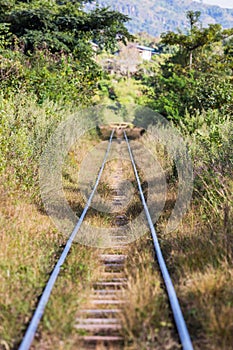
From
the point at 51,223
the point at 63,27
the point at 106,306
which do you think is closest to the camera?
the point at 106,306

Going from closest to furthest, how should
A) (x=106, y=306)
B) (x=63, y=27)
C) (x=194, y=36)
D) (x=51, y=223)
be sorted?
(x=106, y=306), (x=51, y=223), (x=63, y=27), (x=194, y=36)

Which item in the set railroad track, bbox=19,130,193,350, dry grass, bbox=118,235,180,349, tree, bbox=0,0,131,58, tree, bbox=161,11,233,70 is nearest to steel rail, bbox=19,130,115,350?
railroad track, bbox=19,130,193,350

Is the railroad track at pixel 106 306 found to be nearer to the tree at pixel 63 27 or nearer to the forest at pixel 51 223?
the forest at pixel 51 223

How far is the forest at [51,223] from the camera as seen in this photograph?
4.08m

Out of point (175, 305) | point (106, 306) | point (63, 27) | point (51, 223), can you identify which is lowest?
point (51, 223)

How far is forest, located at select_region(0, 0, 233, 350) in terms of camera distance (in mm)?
4078

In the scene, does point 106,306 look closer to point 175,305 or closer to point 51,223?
point 175,305

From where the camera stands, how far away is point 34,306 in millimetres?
4441

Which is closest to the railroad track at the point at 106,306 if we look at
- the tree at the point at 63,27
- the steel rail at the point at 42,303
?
the steel rail at the point at 42,303

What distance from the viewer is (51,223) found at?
24.2 ft

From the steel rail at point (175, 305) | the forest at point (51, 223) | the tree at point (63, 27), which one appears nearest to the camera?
the steel rail at point (175, 305)

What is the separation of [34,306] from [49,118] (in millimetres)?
9255

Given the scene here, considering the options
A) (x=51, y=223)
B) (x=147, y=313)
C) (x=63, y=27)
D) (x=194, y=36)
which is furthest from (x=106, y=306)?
(x=194, y=36)

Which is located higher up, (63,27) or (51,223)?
(63,27)
